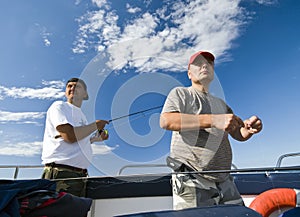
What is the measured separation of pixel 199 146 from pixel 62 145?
719mm

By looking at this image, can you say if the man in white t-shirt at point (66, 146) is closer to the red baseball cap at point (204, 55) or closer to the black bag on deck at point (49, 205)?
the red baseball cap at point (204, 55)

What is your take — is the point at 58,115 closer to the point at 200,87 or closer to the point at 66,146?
the point at 66,146

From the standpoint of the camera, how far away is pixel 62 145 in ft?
4.58

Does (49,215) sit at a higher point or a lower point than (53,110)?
lower

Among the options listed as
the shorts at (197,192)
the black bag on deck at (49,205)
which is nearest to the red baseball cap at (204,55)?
the shorts at (197,192)

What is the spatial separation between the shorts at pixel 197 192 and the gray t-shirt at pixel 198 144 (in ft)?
0.10

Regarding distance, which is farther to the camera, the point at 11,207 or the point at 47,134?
the point at 47,134

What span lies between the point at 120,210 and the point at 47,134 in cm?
84

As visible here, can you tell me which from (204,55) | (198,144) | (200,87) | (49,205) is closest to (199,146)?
(198,144)

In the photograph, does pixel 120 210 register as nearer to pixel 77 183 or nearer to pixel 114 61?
pixel 77 183


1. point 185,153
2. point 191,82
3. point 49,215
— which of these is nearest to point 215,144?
point 185,153

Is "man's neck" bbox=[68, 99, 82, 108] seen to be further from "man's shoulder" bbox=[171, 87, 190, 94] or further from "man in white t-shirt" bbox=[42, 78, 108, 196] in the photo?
"man's shoulder" bbox=[171, 87, 190, 94]

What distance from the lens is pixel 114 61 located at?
2.08 m

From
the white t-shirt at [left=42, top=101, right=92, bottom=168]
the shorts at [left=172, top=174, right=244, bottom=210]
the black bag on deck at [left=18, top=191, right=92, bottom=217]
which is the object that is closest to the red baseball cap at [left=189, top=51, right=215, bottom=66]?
the shorts at [left=172, top=174, right=244, bottom=210]
